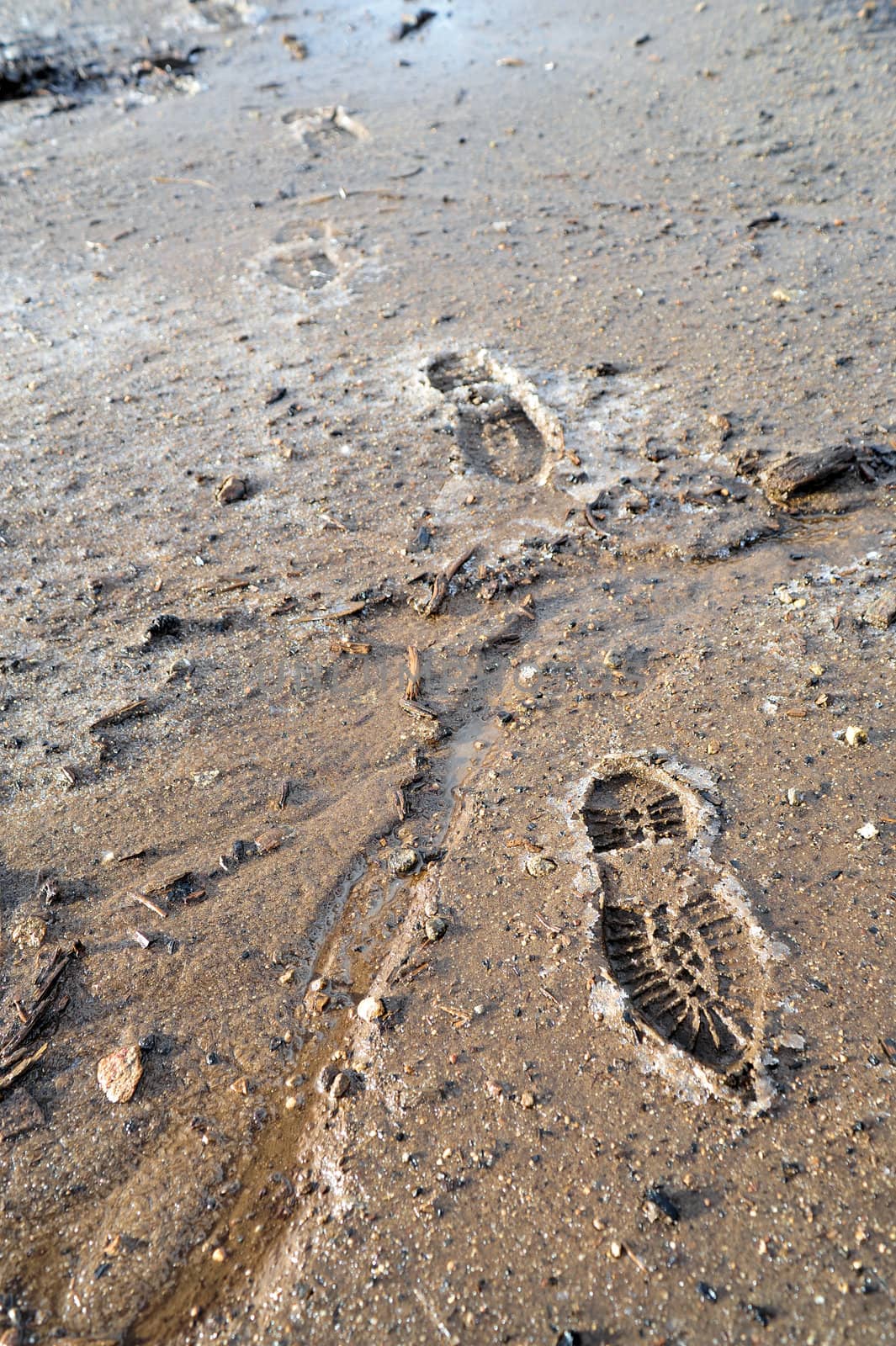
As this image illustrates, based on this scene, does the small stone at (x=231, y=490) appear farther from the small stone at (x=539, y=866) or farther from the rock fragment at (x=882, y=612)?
the rock fragment at (x=882, y=612)

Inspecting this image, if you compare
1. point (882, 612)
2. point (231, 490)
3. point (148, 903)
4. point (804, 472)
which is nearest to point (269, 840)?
point (148, 903)

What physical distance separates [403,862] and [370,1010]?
0.46 metres

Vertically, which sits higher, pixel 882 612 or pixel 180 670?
pixel 180 670

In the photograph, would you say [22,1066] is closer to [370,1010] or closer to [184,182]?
[370,1010]

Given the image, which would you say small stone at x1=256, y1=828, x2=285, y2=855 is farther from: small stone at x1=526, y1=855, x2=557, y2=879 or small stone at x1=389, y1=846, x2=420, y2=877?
small stone at x1=526, y1=855, x2=557, y2=879

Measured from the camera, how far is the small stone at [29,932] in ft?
8.08

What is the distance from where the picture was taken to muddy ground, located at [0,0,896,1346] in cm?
193

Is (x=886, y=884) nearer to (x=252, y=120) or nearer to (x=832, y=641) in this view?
(x=832, y=641)

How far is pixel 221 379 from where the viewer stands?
446 cm

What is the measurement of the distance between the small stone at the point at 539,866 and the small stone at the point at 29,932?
4.63 ft

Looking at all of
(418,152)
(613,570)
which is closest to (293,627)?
(613,570)

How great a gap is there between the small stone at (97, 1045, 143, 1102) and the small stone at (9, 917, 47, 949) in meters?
0.43

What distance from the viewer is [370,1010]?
230cm

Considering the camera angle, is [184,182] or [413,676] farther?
[184,182]
